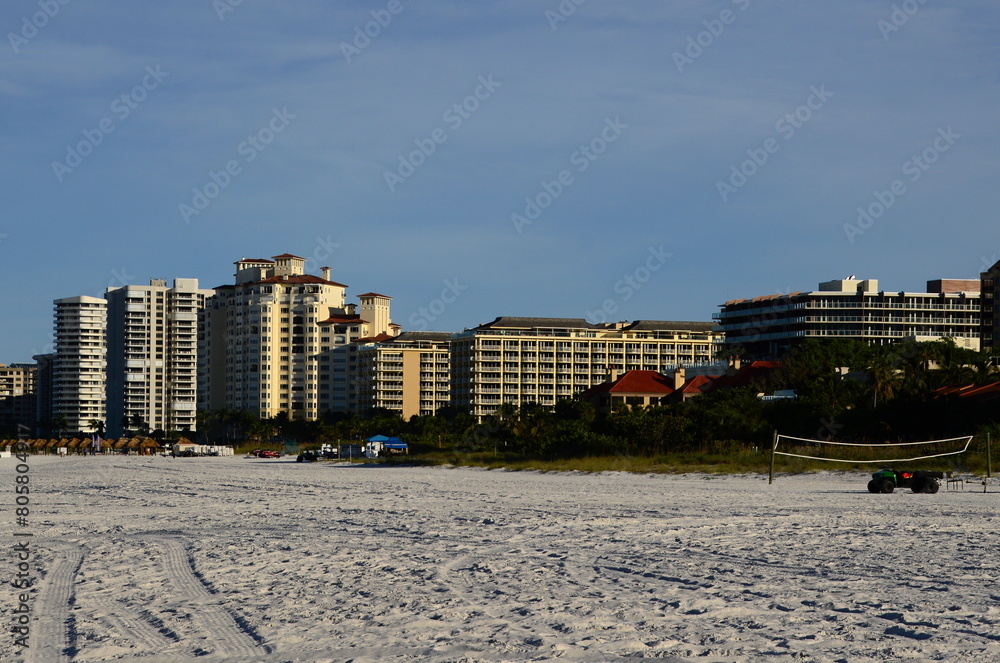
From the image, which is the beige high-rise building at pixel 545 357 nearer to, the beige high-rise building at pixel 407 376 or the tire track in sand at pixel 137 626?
the beige high-rise building at pixel 407 376

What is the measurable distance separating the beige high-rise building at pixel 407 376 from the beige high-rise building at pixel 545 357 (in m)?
9.10

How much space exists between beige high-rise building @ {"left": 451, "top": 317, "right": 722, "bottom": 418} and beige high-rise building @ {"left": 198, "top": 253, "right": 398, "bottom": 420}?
29325 mm

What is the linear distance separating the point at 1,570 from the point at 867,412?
161 feet

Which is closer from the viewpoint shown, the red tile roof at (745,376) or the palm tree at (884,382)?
the palm tree at (884,382)

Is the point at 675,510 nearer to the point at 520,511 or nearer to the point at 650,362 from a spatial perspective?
the point at 520,511

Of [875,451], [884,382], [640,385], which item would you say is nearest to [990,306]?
[640,385]

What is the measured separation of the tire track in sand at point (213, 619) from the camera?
9469 mm

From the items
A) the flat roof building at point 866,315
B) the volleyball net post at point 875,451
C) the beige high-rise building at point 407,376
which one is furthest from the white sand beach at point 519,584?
the beige high-rise building at point 407,376

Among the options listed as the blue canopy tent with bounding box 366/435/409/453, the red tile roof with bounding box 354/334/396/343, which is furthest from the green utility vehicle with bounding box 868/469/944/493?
the red tile roof with bounding box 354/334/396/343

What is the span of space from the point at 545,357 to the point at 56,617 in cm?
15367

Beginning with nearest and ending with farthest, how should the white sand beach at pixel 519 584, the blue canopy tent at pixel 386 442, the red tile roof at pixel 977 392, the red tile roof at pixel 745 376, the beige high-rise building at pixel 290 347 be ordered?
the white sand beach at pixel 519 584, the red tile roof at pixel 977 392, the blue canopy tent at pixel 386 442, the red tile roof at pixel 745 376, the beige high-rise building at pixel 290 347

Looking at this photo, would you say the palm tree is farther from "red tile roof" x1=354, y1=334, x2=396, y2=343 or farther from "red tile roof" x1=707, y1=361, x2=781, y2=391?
"red tile roof" x1=354, y1=334, x2=396, y2=343

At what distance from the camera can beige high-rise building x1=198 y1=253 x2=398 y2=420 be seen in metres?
186

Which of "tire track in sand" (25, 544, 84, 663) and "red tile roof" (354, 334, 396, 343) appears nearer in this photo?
"tire track in sand" (25, 544, 84, 663)
